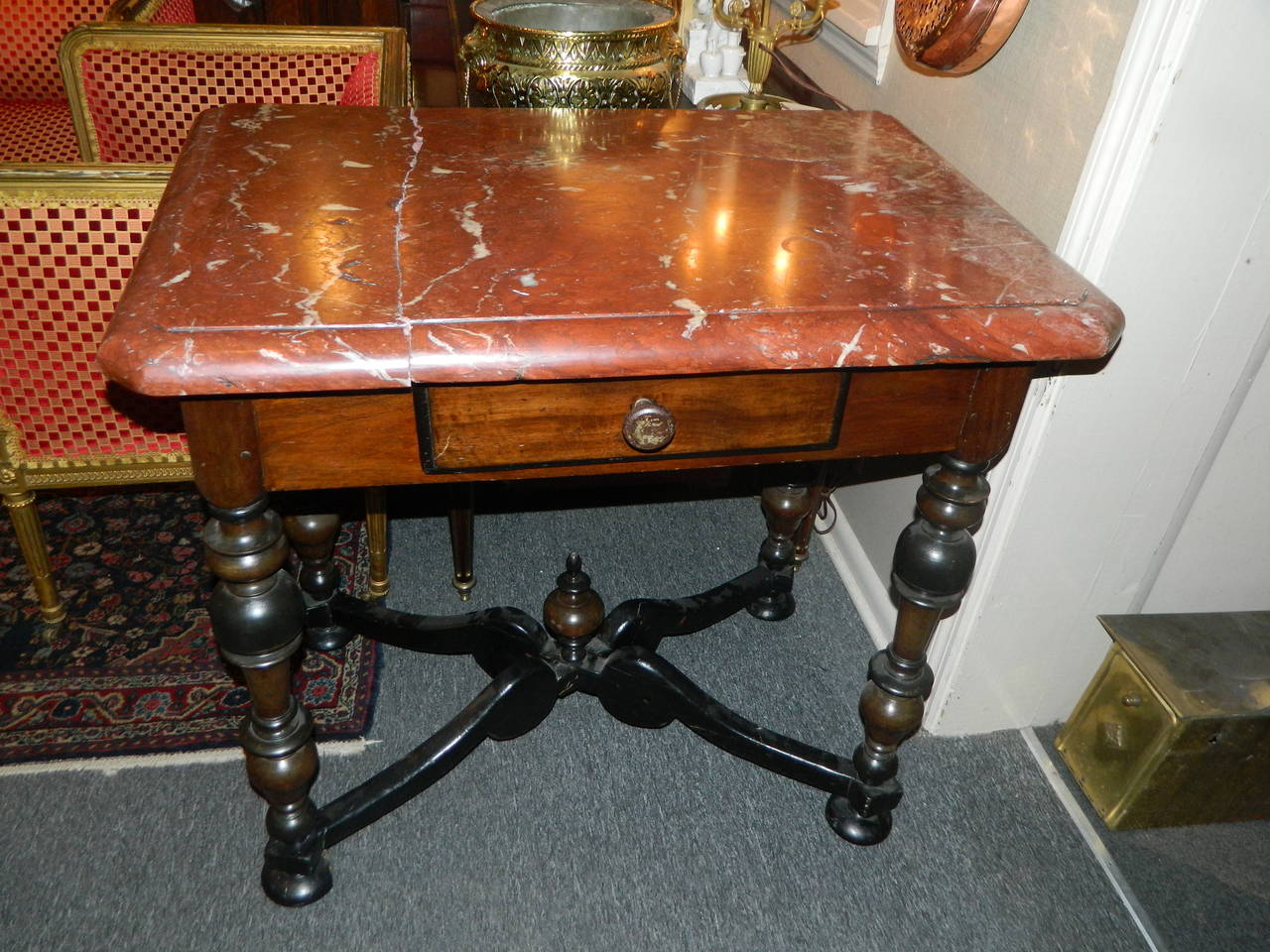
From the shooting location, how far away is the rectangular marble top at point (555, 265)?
31.1 inches

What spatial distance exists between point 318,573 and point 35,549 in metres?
0.46

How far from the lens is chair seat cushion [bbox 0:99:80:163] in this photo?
2.63 meters

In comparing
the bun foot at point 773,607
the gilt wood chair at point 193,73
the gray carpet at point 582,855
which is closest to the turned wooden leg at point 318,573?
the gray carpet at point 582,855

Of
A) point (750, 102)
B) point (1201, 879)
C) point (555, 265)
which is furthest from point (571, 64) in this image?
point (1201, 879)

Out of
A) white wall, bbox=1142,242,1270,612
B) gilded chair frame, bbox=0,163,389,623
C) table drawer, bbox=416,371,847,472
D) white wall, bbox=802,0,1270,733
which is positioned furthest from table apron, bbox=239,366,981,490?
gilded chair frame, bbox=0,163,389,623

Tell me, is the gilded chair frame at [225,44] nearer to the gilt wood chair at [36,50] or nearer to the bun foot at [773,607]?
the gilt wood chair at [36,50]

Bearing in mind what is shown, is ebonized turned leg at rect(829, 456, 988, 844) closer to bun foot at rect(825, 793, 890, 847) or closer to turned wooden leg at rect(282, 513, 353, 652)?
bun foot at rect(825, 793, 890, 847)

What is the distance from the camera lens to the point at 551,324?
2.67 ft

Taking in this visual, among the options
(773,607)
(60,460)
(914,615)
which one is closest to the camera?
(914,615)

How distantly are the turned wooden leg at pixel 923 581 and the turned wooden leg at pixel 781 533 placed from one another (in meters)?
0.41

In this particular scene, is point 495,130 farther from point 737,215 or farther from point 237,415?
point 237,415

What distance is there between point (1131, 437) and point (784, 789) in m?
0.67

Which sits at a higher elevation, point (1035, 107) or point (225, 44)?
point (1035, 107)

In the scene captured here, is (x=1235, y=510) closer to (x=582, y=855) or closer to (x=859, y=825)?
(x=859, y=825)
